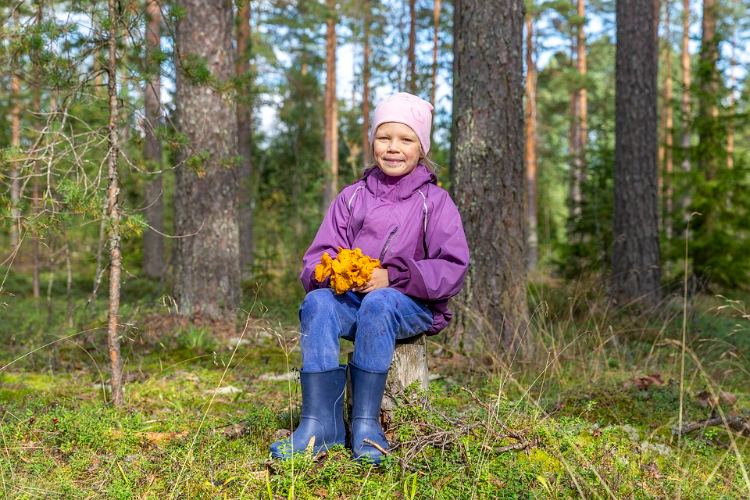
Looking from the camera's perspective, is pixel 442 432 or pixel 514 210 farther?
pixel 514 210

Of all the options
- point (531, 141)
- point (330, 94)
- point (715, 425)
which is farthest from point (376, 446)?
point (330, 94)

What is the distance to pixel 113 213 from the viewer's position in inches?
140

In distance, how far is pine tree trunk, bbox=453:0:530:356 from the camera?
5148 millimetres

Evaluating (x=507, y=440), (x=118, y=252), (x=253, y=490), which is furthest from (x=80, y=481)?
(x=507, y=440)

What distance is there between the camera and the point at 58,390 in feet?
13.5

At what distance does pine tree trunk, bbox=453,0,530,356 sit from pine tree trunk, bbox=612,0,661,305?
3.29m

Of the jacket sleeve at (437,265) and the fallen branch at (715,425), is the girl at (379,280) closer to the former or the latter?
the jacket sleeve at (437,265)

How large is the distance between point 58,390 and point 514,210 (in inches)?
150

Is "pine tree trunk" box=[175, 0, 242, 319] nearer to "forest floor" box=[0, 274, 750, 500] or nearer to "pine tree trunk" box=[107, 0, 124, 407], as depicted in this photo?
"forest floor" box=[0, 274, 750, 500]

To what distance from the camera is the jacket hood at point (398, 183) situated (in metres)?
3.20

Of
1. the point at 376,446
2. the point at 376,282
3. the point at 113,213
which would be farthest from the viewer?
the point at 113,213

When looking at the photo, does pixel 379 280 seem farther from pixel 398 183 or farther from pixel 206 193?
pixel 206 193

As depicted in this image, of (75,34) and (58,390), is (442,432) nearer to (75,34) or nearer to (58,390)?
(58,390)

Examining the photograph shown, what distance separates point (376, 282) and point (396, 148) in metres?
0.76
